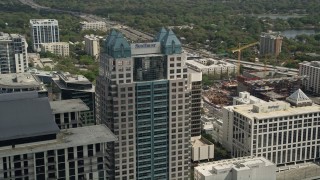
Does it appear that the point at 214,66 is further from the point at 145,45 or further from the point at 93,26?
the point at 145,45

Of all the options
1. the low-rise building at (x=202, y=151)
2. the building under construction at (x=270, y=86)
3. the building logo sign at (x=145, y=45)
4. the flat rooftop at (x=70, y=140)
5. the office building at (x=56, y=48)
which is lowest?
the low-rise building at (x=202, y=151)

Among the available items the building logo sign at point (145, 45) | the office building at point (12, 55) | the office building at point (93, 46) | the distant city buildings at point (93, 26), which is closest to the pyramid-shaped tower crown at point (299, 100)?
the building logo sign at point (145, 45)

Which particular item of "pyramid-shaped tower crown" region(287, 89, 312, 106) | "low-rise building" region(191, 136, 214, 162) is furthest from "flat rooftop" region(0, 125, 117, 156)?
"pyramid-shaped tower crown" region(287, 89, 312, 106)

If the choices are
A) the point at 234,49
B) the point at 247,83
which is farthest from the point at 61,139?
the point at 234,49

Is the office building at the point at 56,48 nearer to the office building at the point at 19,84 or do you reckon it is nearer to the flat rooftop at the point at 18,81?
the flat rooftop at the point at 18,81

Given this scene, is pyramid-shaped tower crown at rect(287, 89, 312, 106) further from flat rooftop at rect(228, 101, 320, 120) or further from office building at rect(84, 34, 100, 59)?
office building at rect(84, 34, 100, 59)

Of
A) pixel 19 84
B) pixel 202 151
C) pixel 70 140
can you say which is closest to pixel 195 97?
pixel 202 151
